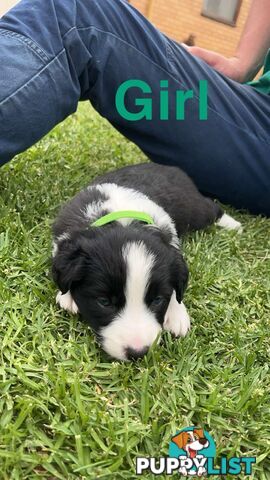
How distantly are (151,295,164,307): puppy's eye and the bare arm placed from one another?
303 centimetres

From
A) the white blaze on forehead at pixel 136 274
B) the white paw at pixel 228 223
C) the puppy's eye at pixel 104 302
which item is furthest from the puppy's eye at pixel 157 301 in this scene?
the white paw at pixel 228 223

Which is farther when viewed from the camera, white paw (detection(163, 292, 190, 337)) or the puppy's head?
white paw (detection(163, 292, 190, 337))

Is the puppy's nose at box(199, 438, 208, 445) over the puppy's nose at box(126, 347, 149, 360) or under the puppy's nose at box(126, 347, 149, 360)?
under

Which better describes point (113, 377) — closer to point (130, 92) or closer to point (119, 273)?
point (119, 273)

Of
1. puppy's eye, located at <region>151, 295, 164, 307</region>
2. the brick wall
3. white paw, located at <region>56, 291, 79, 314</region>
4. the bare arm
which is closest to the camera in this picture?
puppy's eye, located at <region>151, 295, 164, 307</region>

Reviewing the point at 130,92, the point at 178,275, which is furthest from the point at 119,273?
the point at 130,92

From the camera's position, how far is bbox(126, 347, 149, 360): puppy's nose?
7.95 ft

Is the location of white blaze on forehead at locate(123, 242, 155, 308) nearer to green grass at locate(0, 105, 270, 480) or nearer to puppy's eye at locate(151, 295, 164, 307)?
puppy's eye at locate(151, 295, 164, 307)

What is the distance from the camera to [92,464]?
6.25 ft

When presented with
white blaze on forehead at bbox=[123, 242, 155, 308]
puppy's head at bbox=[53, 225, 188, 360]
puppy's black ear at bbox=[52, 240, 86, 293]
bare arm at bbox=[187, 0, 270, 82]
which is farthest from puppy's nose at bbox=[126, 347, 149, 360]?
bare arm at bbox=[187, 0, 270, 82]

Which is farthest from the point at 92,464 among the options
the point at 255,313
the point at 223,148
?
the point at 223,148

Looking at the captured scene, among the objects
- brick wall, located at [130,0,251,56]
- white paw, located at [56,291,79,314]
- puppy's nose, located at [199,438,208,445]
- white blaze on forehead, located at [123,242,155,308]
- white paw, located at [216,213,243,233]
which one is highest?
white blaze on forehead, located at [123,242,155,308]

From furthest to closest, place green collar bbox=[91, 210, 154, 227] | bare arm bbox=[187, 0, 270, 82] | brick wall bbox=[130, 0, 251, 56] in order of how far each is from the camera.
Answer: brick wall bbox=[130, 0, 251, 56]
bare arm bbox=[187, 0, 270, 82]
green collar bbox=[91, 210, 154, 227]

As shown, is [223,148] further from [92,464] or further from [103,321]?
[92,464]
